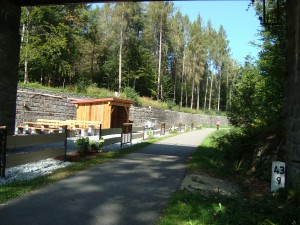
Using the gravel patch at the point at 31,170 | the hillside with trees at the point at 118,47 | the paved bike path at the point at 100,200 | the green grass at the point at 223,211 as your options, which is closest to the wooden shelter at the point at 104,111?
the hillside with trees at the point at 118,47

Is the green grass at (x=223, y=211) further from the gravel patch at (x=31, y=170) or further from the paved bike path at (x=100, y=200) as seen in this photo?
the gravel patch at (x=31, y=170)

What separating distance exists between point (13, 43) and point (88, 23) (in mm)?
34698

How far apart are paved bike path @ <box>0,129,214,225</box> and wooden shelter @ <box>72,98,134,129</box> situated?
45.6 feet

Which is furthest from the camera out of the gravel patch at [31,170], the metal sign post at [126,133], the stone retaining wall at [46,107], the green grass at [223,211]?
the stone retaining wall at [46,107]

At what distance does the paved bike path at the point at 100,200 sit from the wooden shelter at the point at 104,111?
45.6 ft

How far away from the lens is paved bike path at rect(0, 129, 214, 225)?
476 centimetres

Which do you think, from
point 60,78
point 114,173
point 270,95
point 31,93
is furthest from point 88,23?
point 114,173

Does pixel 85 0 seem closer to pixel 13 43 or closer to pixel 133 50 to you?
pixel 13 43

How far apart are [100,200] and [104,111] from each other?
57.5 ft

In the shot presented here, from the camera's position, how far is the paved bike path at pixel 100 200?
4762mm

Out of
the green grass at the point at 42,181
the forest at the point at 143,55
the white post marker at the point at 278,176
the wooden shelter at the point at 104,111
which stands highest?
the forest at the point at 143,55

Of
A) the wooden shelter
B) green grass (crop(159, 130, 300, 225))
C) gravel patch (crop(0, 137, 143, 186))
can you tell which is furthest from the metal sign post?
green grass (crop(159, 130, 300, 225))

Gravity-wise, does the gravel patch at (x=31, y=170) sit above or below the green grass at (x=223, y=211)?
below

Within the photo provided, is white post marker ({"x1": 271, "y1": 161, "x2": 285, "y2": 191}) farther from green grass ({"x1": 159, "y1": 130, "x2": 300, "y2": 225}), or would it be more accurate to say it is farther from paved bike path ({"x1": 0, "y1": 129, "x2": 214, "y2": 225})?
paved bike path ({"x1": 0, "y1": 129, "x2": 214, "y2": 225})
